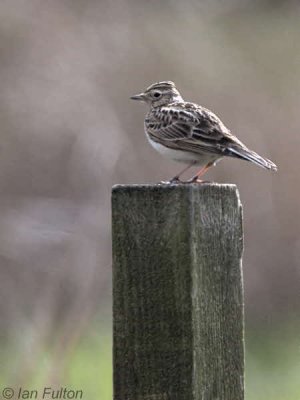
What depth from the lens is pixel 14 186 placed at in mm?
11219

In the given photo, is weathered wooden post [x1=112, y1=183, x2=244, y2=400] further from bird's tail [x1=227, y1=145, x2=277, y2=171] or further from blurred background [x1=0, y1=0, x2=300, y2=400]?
blurred background [x1=0, y1=0, x2=300, y2=400]

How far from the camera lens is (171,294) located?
3.25m

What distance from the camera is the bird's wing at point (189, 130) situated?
19.6ft

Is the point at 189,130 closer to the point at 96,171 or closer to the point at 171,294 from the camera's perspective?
the point at 171,294

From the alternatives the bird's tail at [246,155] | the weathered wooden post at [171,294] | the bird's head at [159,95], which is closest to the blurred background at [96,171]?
the bird's head at [159,95]

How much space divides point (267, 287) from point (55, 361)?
381cm

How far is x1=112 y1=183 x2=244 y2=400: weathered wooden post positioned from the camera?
3.23 metres

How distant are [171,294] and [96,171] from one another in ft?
25.6

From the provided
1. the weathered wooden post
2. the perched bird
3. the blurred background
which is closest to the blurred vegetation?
the blurred background

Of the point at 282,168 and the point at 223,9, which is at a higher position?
the point at 223,9

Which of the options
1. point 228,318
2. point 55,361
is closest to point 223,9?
point 55,361

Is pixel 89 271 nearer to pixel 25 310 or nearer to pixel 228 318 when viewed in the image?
pixel 25 310

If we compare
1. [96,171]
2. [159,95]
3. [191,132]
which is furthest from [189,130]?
[96,171]

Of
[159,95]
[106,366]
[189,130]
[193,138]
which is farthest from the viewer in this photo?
[106,366]
